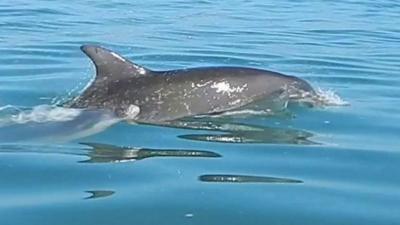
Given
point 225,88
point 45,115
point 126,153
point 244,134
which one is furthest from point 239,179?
point 225,88

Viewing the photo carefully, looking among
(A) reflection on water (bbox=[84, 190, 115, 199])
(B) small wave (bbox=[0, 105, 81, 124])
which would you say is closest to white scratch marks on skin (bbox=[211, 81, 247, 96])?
(B) small wave (bbox=[0, 105, 81, 124])

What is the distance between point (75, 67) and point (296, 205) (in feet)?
25.2

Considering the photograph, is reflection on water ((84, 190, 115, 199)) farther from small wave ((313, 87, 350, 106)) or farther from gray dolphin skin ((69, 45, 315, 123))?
small wave ((313, 87, 350, 106))

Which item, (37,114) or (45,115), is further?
(37,114)

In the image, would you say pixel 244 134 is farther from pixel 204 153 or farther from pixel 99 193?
pixel 99 193

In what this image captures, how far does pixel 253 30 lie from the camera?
20062mm

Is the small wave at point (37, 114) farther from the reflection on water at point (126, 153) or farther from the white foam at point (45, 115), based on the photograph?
the reflection on water at point (126, 153)

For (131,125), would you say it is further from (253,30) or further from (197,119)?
(253,30)

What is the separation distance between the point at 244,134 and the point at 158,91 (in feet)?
4.63

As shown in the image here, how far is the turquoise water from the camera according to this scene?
6.12 meters

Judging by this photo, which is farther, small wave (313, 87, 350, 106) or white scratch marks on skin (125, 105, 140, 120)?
small wave (313, 87, 350, 106)

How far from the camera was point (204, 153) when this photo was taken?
7848mm

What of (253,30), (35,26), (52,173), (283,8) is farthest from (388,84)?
(283,8)

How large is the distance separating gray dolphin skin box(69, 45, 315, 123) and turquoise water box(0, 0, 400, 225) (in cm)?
34
